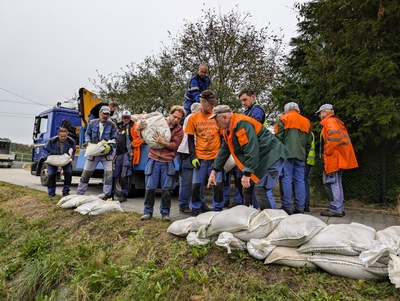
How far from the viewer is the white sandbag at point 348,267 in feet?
7.63

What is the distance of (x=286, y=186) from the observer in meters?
4.45

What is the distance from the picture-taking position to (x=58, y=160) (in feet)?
20.5

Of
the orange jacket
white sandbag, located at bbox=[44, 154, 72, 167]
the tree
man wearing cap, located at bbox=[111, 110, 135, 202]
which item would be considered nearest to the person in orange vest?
the orange jacket

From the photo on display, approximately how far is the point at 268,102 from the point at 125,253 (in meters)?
7.65

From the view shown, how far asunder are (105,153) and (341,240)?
4.28 metres

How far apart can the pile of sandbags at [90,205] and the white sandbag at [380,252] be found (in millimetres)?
3364

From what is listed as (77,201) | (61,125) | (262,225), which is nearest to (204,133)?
(262,225)

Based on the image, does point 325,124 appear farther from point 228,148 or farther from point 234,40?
point 234,40

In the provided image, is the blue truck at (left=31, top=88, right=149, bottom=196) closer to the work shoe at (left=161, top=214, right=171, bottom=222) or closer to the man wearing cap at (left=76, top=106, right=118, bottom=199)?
the man wearing cap at (left=76, top=106, right=118, bottom=199)

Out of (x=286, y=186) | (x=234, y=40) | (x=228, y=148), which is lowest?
(x=286, y=186)

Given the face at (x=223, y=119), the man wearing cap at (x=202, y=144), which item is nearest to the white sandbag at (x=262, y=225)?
the face at (x=223, y=119)

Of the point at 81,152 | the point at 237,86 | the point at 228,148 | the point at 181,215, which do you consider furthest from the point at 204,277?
the point at 237,86

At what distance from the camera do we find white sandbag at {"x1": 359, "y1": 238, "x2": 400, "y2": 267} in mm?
2275

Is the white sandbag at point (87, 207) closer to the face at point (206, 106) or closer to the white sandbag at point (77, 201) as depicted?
the white sandbag at point (77, 201)
